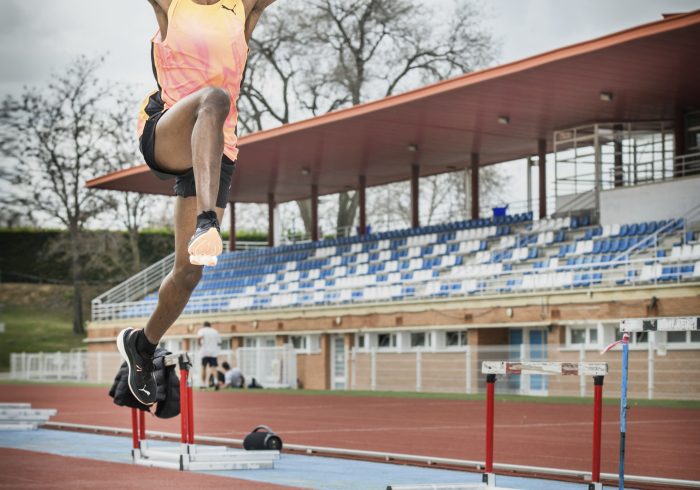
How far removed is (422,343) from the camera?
26.7 m

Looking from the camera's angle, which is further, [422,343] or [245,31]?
[422,343]

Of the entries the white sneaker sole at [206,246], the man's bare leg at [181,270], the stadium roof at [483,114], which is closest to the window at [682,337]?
the stadium roof at [483,114]

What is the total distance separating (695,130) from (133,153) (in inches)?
646

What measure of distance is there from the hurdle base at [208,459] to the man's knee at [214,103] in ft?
20.7

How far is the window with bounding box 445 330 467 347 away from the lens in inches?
1000

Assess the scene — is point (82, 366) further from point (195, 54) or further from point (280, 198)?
point (195, 54)

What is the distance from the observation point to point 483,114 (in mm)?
27109

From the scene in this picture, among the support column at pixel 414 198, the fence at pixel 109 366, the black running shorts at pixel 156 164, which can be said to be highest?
the support column at pixel 414 198

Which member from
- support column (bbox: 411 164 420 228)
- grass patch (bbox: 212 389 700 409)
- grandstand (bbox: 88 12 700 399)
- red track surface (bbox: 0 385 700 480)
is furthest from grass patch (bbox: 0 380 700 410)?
support column (bbox: 411 164 420 228)

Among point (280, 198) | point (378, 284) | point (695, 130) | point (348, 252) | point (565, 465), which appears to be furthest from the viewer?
point (280, 198)

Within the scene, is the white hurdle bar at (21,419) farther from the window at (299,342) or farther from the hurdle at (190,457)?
the window at (299,342)

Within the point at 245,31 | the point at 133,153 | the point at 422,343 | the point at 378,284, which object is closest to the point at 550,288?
the point at 422,343

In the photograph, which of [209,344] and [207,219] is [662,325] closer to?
[207,219]

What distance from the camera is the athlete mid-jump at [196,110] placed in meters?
2.84
